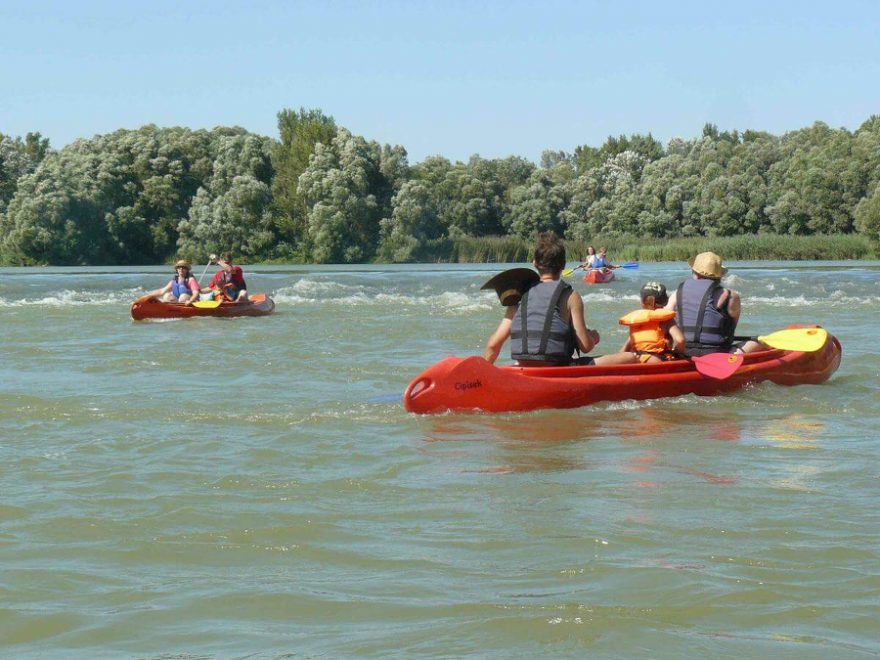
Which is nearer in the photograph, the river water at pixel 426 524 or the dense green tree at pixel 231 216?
the river water at pixel 426 524

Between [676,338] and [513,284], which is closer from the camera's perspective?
[513,284]

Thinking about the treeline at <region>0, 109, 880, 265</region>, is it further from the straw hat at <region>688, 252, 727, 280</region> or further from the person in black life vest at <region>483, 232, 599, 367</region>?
the person in black life vest at <region>483, 232, 599, 367</region>

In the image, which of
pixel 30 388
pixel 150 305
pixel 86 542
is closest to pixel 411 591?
pixel 86 542

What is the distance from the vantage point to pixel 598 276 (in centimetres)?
3062

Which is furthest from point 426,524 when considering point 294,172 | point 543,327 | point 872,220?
point 294,172

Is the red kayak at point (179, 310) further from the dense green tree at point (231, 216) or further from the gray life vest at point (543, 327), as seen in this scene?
the dense green tree at point (231, 216)

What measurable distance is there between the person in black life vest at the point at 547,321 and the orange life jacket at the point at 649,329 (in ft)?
2.40

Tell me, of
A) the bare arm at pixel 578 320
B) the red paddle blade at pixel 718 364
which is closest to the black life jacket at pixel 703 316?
the red paddle blade at pixel 718 364

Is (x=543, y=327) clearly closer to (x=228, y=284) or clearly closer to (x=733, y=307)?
(x=733, y=307)

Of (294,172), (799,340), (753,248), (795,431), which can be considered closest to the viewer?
(795,431)

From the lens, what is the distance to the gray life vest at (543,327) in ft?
27.5

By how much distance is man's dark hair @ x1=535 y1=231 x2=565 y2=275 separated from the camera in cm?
823

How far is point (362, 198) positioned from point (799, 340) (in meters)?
53.1

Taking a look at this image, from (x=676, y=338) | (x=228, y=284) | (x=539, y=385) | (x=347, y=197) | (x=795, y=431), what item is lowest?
(x=795, y=431)
